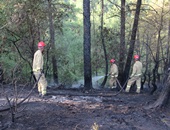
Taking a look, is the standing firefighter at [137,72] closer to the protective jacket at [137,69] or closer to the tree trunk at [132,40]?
the protective jacket at [137,69]

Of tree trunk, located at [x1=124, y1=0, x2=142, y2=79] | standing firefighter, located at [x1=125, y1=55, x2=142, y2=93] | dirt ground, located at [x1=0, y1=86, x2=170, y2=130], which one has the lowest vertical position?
dirt ground, located at [x1=0, y1=86, x2=170, y2=130]

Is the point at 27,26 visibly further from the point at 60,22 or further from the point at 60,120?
the point at 60,120

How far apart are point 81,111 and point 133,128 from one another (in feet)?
6.18

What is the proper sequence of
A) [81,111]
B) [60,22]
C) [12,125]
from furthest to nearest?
[60,22], [81,111], [12,125]

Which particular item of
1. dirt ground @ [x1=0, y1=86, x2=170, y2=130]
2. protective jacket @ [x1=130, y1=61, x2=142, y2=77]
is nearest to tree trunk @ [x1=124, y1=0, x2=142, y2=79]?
protective jacket @ [x1=130, y1=61, x2=142, y2=77]

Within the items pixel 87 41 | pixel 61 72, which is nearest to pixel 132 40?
pixel 87 41

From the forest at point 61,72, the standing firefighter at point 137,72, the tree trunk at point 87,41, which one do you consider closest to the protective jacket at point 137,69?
the standing firefighter at point 137,72

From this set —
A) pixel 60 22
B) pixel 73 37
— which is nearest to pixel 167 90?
pixel 60 22

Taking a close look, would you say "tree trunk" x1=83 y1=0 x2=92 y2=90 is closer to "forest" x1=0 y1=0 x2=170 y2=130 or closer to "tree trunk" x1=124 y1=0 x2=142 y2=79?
"forest" x1=0 y1=0 x2=170 y2=130

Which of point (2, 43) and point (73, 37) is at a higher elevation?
point (73, 37)

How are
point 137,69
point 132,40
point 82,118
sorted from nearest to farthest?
1. point 82,118
2. point 137,69
3. point 132,40

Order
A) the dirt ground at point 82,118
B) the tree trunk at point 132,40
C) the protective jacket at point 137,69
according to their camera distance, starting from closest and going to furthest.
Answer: the dirt ground at point 82,118
the protective jacket at point 137,69
the tree trunk at point 132,40

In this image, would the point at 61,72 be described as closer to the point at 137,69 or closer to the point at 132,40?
the point at 132,40

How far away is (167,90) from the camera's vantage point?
7539 millimetres
